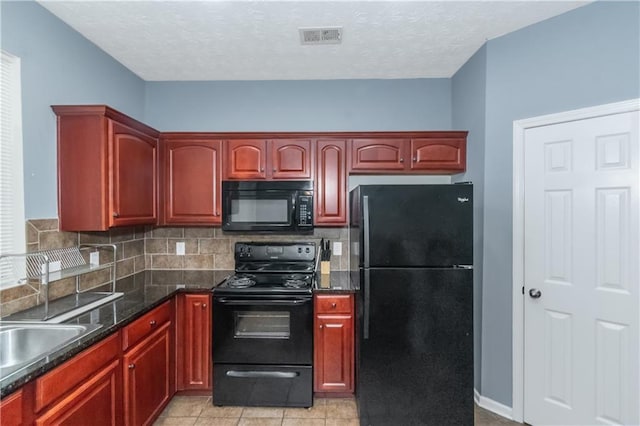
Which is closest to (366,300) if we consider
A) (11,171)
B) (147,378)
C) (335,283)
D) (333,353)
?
(335,283)

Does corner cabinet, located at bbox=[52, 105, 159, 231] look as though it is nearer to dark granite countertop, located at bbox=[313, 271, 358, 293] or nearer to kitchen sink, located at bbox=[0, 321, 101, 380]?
kitchen sink, located at bbox=[0, 321, 101, 380]

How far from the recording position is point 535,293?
89.2 inches

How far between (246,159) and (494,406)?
8.95ft

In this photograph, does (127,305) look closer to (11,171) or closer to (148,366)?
(148,366)

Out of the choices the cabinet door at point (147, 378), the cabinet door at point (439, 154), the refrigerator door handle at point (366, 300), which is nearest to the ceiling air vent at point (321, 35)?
the cabinet door at point (439, 154)

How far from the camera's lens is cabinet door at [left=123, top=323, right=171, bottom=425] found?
1935 mm

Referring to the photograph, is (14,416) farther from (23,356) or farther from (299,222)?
(299,222)

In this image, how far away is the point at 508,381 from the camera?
2.38m

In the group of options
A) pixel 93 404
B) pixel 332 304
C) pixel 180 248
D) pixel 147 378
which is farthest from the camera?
pixel 180 248

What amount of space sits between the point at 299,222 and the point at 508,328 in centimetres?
176

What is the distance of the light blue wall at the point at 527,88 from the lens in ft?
6.44

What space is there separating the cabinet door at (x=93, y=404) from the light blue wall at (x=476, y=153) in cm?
239

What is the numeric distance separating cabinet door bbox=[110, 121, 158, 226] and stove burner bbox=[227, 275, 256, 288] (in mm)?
830

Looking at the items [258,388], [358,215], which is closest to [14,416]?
A: [258,388]
